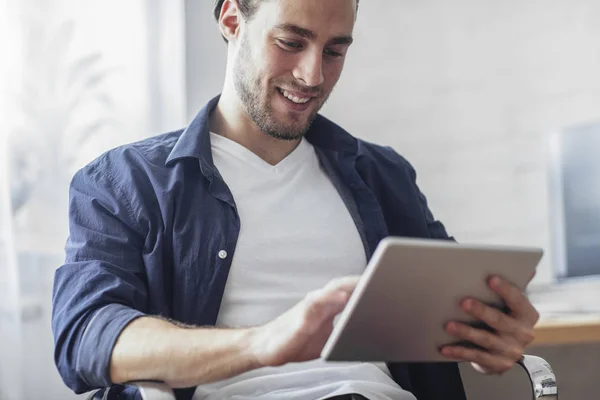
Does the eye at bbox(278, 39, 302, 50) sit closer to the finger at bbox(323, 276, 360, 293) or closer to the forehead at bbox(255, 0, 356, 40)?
the forehead at bbox(255, 0, 356, 40)

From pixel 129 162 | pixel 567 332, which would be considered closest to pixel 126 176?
pixel 129 162

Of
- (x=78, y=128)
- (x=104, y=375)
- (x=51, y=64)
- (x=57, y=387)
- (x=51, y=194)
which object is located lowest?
(x=57, y=387)

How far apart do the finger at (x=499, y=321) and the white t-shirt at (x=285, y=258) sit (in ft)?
0.74

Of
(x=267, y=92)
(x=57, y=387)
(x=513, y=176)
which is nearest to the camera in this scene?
(x=267, y=92)

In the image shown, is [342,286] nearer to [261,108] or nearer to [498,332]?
[498,332]

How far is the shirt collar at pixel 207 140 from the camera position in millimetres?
1352

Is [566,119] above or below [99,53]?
below

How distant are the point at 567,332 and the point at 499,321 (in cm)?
53

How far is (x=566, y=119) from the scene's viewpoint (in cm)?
220

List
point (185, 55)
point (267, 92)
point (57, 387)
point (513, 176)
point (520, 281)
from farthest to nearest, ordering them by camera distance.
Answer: point (513, 176), point (185, 55), point (57, 387), point (267, 92), point (520, 281)

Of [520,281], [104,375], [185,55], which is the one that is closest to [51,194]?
[185,55]

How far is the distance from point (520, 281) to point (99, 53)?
3.85 ft

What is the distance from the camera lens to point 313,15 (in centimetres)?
138

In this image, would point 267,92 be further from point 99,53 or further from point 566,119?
point 566,119
